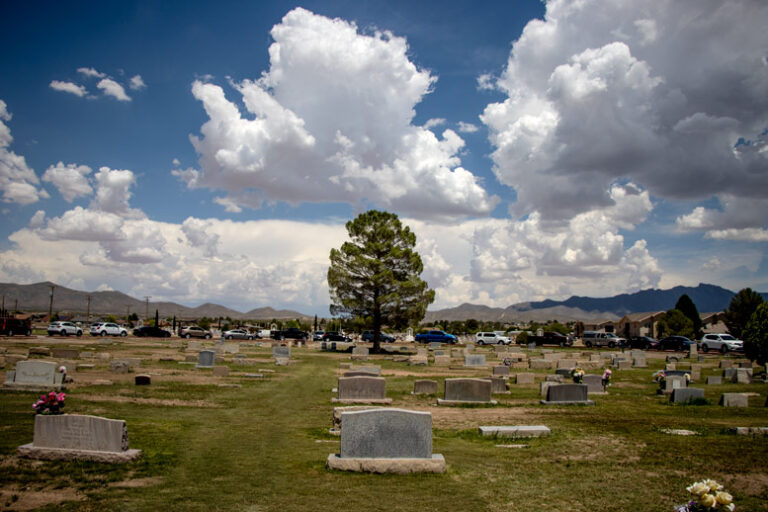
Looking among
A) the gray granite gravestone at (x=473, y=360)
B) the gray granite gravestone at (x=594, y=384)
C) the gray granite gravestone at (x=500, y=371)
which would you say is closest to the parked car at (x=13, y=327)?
the gray granite gravestone at (x=473, y=360)

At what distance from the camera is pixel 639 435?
44.2 feet

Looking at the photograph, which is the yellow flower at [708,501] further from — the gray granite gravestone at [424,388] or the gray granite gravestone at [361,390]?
the gray granite gravestone at [424,388]

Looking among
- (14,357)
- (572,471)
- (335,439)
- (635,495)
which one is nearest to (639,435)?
(572,471)

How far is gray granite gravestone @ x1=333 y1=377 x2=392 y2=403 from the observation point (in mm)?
19359

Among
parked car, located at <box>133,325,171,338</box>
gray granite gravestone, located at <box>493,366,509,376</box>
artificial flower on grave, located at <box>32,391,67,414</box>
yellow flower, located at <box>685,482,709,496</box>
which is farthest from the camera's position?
parked car, located at <box>133,325,171,338</box>

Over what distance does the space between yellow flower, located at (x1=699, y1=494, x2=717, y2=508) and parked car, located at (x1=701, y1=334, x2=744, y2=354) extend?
57.8 meters

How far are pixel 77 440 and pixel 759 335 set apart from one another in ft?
73.7

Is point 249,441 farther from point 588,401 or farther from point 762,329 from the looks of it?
point 762,329

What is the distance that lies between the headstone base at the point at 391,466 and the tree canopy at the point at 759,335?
1652 cm

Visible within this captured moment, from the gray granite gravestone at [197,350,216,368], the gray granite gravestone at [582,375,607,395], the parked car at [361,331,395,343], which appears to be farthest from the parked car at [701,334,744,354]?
the gray granite gravestone at [197,350,216,368]

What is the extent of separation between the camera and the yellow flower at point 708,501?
5.58 metres

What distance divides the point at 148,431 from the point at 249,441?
2.59 m

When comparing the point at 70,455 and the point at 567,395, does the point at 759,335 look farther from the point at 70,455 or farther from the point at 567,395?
the point at 70,455

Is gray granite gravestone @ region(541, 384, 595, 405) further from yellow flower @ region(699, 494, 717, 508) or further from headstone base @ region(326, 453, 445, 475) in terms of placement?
yellow flower @ region(699, 494, 717, 508)
